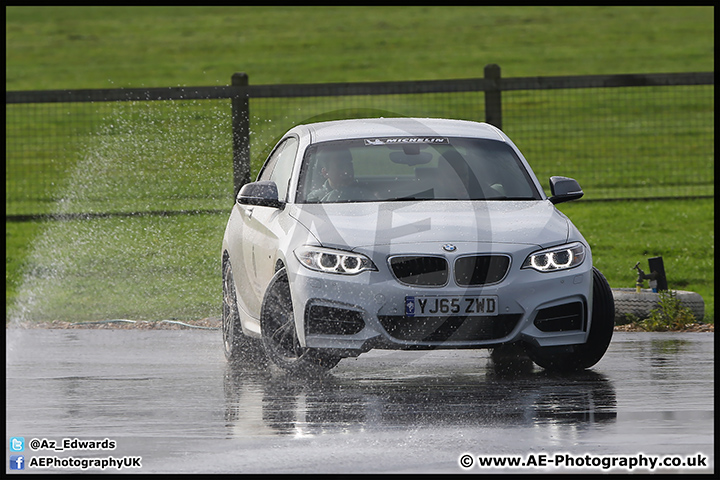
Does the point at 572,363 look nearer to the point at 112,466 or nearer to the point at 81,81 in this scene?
the point at 112,466

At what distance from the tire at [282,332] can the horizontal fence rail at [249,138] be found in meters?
7.03

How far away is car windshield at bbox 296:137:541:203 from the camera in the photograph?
361 inches

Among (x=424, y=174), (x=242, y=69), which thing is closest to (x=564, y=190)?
(x=424, y=174)

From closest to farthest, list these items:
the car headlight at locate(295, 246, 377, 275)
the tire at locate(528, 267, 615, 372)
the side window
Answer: the car headlight at locate(295, 246, 377, 275)
the tire at locate(528, 267, 615, 372)
the side window

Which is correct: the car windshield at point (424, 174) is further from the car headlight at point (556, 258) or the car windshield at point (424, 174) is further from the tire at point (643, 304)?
the tire at point (643, 304)

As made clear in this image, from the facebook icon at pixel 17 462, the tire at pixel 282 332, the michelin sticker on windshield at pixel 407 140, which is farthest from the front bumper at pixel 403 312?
the facebook icon at pixel 17 462

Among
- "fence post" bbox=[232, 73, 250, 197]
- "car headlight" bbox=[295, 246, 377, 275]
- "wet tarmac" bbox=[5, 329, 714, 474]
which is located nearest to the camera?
"wet tarmac" bbox=[5, 329, 714, 474]

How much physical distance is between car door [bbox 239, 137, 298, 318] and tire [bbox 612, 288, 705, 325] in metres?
3.37

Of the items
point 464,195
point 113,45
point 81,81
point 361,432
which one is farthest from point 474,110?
point 361,432

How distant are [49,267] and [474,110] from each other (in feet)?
56.8

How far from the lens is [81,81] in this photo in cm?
3834

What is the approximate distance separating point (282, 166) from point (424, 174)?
50.3 inches

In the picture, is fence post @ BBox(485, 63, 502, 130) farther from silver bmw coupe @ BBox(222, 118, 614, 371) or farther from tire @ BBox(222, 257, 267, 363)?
tire @ BBox(222, 257, 267, 363)

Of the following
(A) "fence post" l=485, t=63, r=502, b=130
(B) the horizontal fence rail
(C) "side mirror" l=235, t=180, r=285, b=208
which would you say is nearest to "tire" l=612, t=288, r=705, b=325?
(C) "side mirror" l=235, t=180, r=285, b=208
